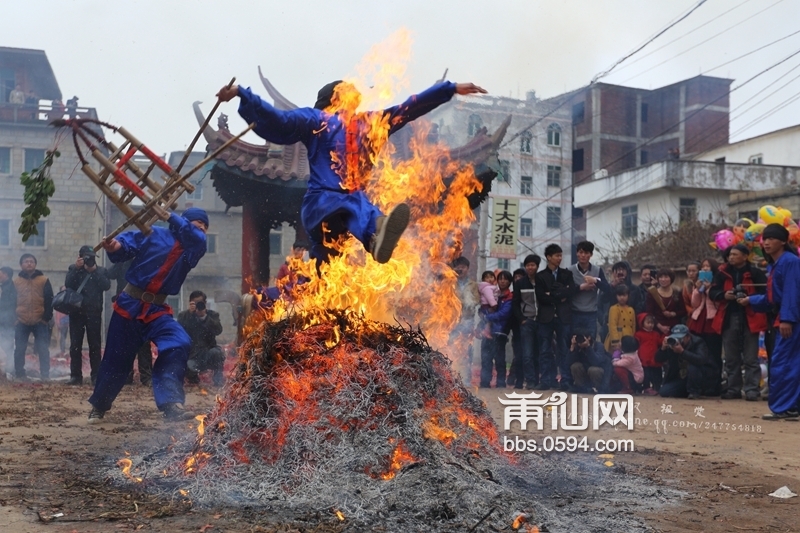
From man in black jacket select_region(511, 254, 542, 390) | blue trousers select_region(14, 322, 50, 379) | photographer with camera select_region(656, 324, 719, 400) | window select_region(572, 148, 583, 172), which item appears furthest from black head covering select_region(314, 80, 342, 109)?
window select_region(572, 148, 583, 172)

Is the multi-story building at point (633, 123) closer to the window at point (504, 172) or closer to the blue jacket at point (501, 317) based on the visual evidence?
the window at point (504, 172)

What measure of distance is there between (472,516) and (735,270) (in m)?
7.33

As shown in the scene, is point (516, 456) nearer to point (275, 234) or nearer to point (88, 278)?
point (88, 278)

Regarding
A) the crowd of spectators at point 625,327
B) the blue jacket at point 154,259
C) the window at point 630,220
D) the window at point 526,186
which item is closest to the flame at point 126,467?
the blue jacket at point 154,259

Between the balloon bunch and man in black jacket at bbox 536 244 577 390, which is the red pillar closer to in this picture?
man in black jacket at bbox 536 244 577 390

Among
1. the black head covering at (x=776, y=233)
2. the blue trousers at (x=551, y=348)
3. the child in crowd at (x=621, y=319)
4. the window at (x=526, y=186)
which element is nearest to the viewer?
the black head covering at (x=776, y=233)

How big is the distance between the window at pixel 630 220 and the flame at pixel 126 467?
→ 97.7 ft

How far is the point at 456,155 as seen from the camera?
1092 cm

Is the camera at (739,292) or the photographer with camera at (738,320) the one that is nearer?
the camera at (739,292)

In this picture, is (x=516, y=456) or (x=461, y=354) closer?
(x=516, y=456)

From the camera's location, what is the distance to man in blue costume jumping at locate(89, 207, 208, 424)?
699 cm

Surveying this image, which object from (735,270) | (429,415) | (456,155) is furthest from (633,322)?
(429,415)

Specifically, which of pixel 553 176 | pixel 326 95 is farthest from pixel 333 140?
pixel 553 176

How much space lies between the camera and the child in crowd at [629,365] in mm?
10250
